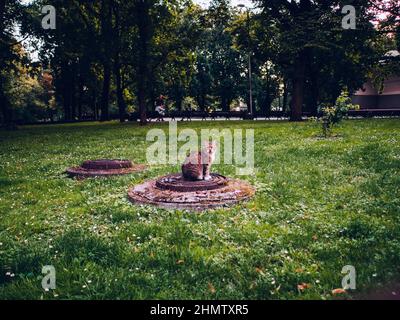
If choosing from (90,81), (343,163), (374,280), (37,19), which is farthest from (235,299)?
(90,81)

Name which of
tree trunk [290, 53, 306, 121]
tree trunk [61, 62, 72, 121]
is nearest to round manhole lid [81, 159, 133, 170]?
tree trunk [290, 53, 306, 121]

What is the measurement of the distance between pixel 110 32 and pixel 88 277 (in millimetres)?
38648

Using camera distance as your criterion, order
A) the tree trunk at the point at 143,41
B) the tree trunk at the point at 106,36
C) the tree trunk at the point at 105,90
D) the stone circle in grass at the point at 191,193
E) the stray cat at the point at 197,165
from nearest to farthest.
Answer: the stone circle in grass at the point at 191,193, the stray cat at the point at 197,165, the tree trunk at the point at 143,41, the tree trunk at the point at 106,36, the tree trunk at the point at 105,90

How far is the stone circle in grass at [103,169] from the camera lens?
12477 millimetres

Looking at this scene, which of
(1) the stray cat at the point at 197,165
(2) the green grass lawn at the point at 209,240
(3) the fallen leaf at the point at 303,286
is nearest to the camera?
(3) the fallen leaf at the point at 303,286

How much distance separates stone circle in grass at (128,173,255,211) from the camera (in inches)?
326

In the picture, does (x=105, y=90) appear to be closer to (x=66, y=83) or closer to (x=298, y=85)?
(x=66, y=83)

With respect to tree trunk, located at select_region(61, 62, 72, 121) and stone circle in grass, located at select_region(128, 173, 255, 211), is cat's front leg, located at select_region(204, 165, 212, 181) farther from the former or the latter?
tree trunk, located at select_region(61, 62, 72, 121)

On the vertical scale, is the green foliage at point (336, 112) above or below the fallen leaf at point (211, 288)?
above

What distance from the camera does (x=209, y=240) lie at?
637 centimetres

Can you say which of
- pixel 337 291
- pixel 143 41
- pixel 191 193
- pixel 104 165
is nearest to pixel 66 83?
pixel 143 41

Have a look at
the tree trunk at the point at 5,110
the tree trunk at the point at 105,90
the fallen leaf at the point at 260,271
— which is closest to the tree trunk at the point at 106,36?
the tree trunk at the point at 105,90

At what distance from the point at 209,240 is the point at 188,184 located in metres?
3.17

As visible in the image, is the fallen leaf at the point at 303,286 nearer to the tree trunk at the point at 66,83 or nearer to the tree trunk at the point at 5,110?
the tree trunk at the point at 5,110
